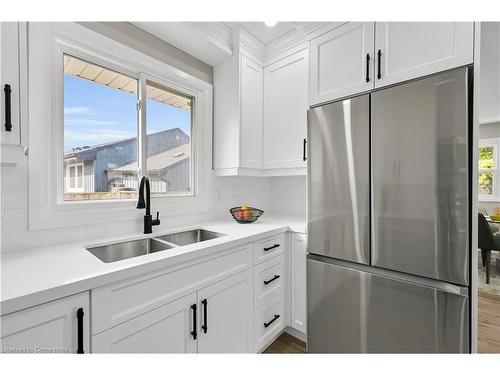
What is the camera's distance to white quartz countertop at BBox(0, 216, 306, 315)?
2.51 feet

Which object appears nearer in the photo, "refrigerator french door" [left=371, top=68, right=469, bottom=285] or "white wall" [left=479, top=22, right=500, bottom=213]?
"refrigerator french door" [left=371, top=68, right=469, bottom=285]

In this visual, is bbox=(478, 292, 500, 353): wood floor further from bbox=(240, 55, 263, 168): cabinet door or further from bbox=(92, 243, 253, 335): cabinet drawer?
bbox=(240, 55, 263, 168): cabinet door

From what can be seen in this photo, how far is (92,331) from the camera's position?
34.8 inches

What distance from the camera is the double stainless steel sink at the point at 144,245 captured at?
1.40 meters

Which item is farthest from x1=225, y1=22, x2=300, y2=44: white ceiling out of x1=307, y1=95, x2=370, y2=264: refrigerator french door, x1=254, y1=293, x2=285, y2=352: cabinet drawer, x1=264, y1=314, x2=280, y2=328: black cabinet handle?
x1=264, y1=314, x2=280, y2=328: black cabinet handle

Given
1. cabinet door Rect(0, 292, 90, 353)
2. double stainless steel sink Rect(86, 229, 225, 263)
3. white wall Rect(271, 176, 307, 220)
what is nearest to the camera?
cabinet door Rect(0, 292, 90, 353)

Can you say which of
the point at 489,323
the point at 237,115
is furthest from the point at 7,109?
the point at 489,323

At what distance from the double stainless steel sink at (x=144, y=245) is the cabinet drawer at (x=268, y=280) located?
0.39 metres

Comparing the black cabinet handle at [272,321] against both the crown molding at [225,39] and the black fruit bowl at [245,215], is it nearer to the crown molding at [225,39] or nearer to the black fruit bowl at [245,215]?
the black fruit bowl at [245,215]

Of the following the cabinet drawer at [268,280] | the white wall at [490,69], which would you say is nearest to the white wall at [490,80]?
the white wall at [490,69]

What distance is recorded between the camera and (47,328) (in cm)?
79

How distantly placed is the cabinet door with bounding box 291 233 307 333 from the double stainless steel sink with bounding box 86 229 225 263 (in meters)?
0.61

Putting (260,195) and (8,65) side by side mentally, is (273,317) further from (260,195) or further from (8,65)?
(8,65)

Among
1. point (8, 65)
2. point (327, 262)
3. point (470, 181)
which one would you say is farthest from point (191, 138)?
point (470, 181)
